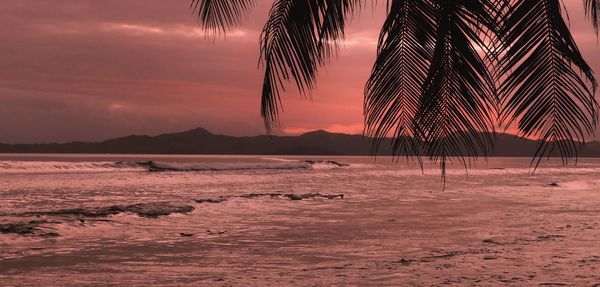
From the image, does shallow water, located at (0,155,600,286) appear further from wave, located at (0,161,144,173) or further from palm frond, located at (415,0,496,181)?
wave, located at (0,161,144,173)

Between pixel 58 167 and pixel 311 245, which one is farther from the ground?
pixel 58 167

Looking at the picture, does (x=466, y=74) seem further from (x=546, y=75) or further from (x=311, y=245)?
(x=311, y=245)

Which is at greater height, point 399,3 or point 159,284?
point 399,3

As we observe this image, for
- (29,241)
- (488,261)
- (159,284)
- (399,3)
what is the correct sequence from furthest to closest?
(29,241) < (488,261) < (159,284) < (399,3)

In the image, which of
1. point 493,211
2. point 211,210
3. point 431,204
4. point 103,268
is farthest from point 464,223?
point 103,268

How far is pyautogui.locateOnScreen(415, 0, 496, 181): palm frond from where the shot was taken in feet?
10.4

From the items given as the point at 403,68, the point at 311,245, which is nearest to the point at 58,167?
the point at 311,245

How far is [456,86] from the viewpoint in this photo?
3.25 meters

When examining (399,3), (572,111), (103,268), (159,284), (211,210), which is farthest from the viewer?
(211,210)

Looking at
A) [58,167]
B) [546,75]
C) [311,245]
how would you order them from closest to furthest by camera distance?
[546,75] → [311,245] → [58,167]

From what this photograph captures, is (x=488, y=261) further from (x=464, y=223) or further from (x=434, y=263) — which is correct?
(x=464, y=223)

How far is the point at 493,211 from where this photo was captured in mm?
13523

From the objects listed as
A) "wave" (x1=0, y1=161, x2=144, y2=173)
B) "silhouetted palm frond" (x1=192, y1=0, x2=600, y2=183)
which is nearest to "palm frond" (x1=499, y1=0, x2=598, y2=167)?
"silhouetted palm frond" (x1=192, y1=0, x2=600, y2=183)

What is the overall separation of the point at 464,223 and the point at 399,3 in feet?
27.0
